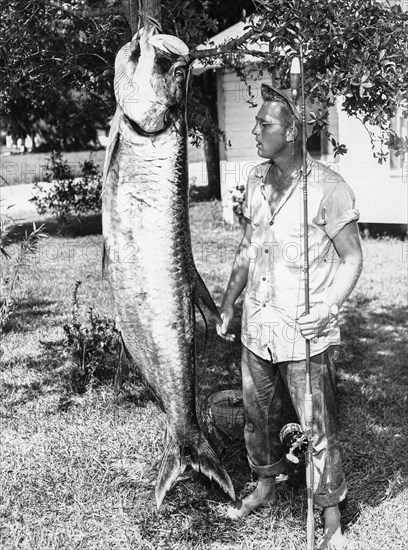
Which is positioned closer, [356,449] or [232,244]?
[356,449]

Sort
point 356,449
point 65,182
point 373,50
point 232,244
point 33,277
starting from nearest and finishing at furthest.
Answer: point 373,50, point 356,449, point 33,277, point 232,244, point 65,182

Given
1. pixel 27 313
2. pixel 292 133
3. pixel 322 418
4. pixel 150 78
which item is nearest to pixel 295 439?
pixel 322 418

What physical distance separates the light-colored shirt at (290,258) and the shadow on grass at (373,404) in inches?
46.5

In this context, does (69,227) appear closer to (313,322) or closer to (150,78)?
(313,322)

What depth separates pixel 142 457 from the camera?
4.95 meters

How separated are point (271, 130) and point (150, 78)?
842 mm

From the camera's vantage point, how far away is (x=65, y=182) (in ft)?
48.3

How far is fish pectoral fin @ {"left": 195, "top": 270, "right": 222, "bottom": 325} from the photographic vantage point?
3541 millimetres

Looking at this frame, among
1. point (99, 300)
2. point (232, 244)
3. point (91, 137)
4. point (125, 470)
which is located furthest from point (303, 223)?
point (91, 137)

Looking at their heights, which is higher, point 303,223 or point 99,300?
point 303,223

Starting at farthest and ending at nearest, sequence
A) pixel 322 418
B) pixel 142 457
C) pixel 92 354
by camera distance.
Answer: pixel 92 354 < pixel 142 457 < pixel 322 418

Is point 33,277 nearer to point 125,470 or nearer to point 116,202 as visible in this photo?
point 125,470

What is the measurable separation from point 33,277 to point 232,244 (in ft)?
11.5

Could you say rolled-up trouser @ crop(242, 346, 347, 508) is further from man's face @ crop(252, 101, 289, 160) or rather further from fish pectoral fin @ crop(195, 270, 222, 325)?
man's face @ crop(252, 101, 289, 160)
